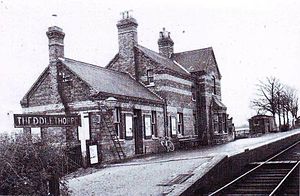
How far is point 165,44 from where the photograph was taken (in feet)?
120

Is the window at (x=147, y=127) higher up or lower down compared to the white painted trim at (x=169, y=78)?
lower down

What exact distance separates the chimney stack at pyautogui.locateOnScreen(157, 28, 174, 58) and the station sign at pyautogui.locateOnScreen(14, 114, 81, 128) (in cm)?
2086

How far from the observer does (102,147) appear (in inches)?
801

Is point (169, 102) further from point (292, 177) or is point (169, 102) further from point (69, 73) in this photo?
point (292, 177)

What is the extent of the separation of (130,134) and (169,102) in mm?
6108

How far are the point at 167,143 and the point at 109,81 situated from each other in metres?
6.07

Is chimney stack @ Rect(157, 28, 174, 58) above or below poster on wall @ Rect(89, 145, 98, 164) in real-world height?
above

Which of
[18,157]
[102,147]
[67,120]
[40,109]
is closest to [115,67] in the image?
[40,109]

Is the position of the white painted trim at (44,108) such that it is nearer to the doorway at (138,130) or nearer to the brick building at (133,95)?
the brick building at (133,95)

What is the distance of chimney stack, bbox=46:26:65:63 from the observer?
22.5 meters

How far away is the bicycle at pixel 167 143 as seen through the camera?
1056 inches

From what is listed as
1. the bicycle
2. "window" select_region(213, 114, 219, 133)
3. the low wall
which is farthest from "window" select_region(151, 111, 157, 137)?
"window" select_region(213, 114, 219, 133)

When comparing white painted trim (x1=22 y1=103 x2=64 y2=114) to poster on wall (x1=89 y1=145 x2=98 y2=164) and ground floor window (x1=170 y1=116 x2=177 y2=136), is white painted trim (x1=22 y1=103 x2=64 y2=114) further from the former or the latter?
ground floor window (x1=170 y1=116 x2=177 y2=136)

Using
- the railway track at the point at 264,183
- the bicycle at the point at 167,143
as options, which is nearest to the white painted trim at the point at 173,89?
the bicycle at the point at 167,143
